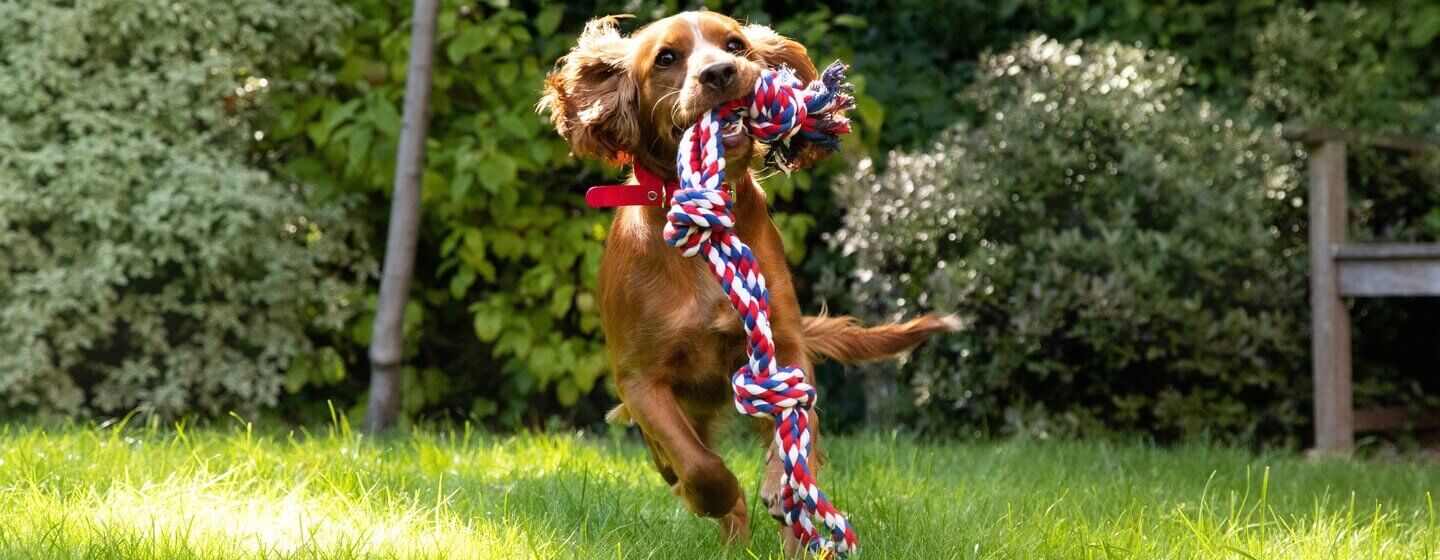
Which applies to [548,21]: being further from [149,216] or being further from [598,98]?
[598,98]

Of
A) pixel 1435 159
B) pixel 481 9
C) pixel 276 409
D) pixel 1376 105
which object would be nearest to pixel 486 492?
pixel 276 409

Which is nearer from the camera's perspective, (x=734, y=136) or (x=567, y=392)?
(x=734, y=136)

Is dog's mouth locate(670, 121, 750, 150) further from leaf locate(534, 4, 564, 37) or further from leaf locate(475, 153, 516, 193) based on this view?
leaf locate(534, 4, 564, 37)

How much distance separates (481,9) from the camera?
583 centimetres

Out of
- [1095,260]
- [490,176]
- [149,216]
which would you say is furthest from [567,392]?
[1095,260]

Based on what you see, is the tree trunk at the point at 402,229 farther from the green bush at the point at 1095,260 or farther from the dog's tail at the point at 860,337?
the dog's tail at the point at 860,337

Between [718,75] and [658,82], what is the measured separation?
0.80 feet

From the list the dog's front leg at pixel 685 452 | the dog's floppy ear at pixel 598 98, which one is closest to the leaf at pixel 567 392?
the dog's floppy ear at pixel 598 98

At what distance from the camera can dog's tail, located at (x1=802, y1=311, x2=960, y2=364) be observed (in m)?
3.23

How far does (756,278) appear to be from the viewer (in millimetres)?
2381

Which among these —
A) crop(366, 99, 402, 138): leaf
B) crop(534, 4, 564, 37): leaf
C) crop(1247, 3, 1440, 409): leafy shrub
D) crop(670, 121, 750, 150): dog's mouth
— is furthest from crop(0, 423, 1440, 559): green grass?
crop(534, 4, 564, 37): leaf

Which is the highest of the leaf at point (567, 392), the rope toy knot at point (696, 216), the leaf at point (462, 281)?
the rope toy knot at point (696, 216)

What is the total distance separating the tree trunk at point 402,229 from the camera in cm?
464

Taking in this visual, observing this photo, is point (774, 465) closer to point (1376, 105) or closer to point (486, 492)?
point (486, 492)
